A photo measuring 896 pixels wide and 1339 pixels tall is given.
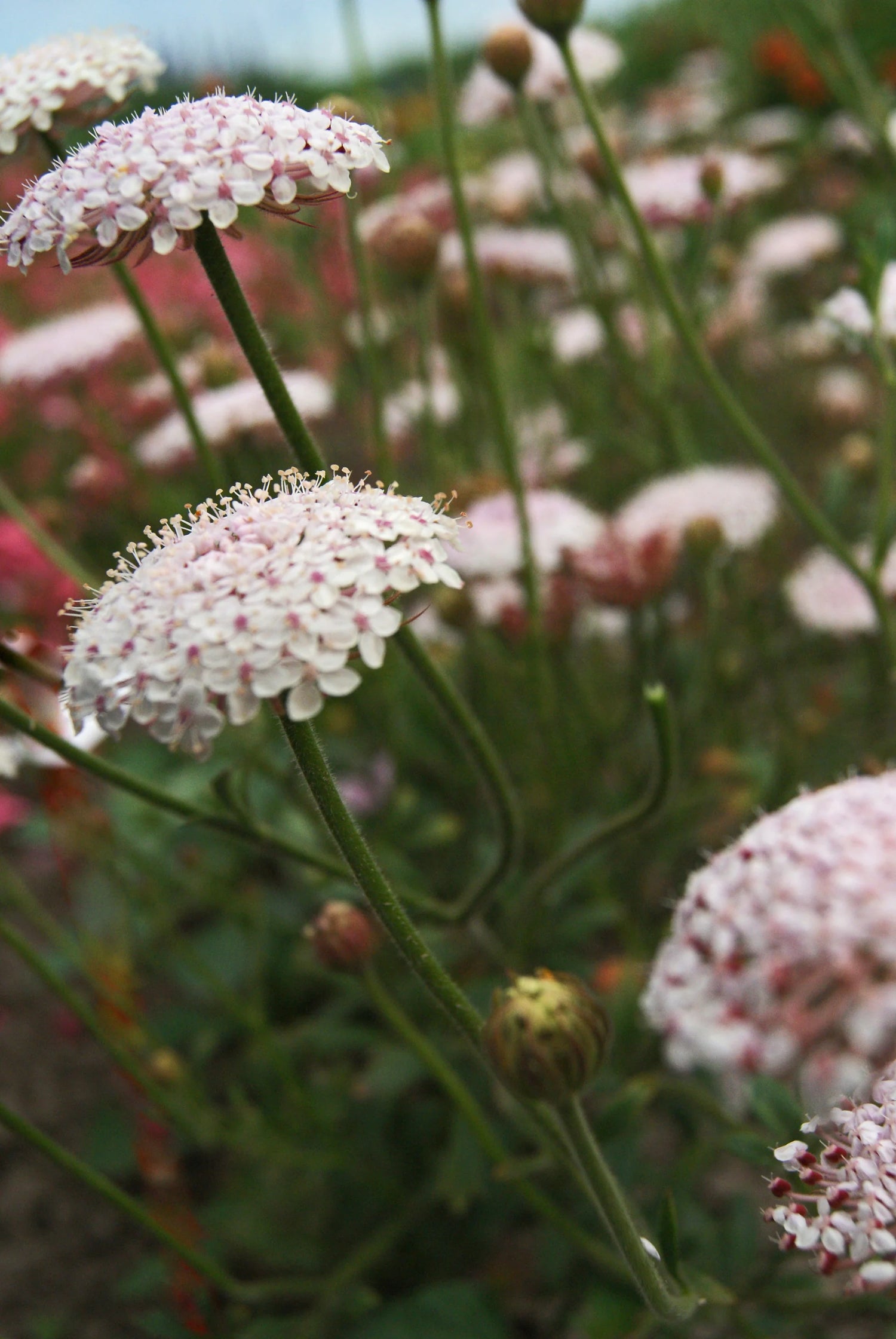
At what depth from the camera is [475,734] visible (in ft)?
2.74

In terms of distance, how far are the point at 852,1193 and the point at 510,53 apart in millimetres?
1079

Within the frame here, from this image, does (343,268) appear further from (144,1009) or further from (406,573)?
(406,573)

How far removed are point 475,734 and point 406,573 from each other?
27 centimetres

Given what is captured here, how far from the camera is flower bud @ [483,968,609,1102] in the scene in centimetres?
62

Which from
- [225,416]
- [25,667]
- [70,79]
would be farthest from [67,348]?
[25,667]

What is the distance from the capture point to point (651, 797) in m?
0.84

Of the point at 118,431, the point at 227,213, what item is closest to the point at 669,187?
the point at 118,431

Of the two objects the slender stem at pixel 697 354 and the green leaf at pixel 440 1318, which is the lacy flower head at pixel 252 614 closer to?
the slender stem at pixel 697 354

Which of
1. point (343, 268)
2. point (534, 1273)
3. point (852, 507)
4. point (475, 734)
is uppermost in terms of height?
point (343, 268)

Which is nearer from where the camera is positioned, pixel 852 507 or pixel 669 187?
pixel 669 187

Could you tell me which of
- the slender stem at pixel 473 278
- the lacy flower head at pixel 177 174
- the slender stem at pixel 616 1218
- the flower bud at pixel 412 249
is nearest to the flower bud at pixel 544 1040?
the slender stem at pixel 616 1218

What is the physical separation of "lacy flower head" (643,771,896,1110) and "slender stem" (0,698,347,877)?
0.26 m

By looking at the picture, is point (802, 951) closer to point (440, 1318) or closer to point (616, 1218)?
point (616, 1218)

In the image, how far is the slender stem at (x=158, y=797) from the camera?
28.0 inches
